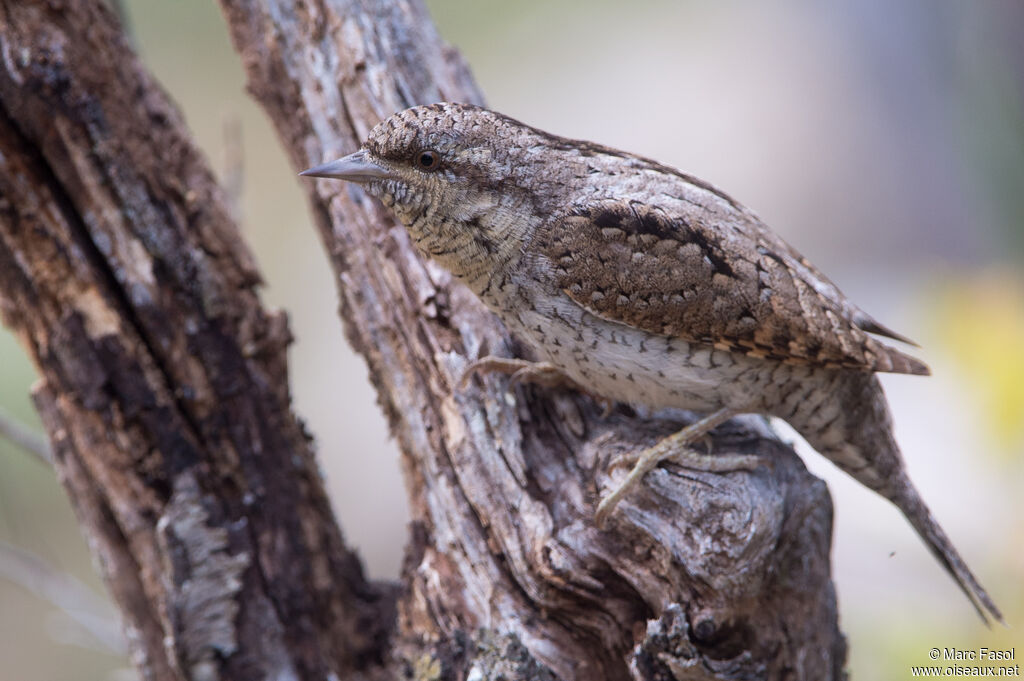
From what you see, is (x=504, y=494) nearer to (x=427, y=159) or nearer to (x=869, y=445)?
(x=427, y=159)

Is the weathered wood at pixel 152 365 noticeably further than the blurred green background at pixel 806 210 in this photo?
No

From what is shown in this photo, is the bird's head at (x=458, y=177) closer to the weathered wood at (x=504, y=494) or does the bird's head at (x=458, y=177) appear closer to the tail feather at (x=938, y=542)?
the weathered wood at (x=504, y=494)

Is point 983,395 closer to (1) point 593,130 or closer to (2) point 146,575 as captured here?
(2) point 146,575

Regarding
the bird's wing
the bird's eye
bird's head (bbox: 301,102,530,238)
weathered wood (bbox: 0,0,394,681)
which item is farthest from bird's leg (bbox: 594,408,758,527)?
weathered wood (bbox: 0,0,394,681)

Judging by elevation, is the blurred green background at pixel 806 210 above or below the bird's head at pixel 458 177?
above

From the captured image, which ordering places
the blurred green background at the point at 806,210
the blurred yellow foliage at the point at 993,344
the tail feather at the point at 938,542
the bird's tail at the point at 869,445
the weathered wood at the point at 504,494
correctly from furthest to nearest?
1. the blurred green background at the point at 806,210
2. the blurred yellow foliage at the point at 993,344
3. the tail feather at the point at 938,542
4. the bird's tail at the point at 869,445
5. the weathered wood at the point at 504,494

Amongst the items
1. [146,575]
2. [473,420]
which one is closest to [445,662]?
[473,420]

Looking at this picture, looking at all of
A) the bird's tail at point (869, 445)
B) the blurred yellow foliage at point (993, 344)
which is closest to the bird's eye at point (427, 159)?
the bird's tail at point (869, 445)
